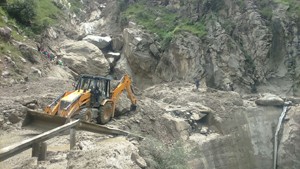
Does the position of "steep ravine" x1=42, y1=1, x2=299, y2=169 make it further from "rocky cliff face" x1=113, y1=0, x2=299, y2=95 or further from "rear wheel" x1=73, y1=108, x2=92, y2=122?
"rear wheel" x1=73, y1=108, x2=92, y2=122

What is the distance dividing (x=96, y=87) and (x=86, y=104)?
36.8 inches

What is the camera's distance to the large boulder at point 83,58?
84.8ft

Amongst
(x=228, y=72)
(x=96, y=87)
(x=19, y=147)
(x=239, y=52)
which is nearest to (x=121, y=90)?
(x=96, y=87)

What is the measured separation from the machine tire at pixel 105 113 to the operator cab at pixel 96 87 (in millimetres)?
285

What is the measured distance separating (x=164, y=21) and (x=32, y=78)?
17.7 metres

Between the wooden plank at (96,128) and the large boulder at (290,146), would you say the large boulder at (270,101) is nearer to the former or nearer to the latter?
the large boulder at (290,146)

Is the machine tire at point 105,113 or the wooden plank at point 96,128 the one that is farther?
the machine tire at point 105,113

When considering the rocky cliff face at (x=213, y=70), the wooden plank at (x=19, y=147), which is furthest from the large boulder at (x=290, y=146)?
the wooden plank at (x=19, y=147)

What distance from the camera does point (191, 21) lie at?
31.7 m

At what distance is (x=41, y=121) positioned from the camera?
10164mm

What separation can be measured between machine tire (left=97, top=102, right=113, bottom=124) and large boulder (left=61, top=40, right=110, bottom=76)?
13.1m

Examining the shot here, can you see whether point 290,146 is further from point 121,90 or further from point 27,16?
point 27,16

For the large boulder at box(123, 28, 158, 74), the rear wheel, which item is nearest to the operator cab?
the rear wheel

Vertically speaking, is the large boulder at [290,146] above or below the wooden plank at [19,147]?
below
